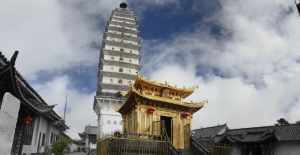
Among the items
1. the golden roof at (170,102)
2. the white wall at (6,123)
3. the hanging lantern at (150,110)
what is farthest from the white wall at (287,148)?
the white wall at (6,123)

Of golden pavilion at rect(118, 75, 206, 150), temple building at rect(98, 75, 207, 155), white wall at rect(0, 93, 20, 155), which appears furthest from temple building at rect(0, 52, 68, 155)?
golden pavilion at rect(118, 75, 206, 150)

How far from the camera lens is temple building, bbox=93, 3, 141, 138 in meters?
50.6

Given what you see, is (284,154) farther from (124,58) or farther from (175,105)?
(124,58)

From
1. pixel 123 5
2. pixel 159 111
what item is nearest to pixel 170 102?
pixel 159 111

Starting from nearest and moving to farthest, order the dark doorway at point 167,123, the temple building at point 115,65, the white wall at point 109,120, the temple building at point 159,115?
the temple building at point 159,115, the dark doorway at point 167,123, the white wall at point 109,120, the temple building at point 115,65

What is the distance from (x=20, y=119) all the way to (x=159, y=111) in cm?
938

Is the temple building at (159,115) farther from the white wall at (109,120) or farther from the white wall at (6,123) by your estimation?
the white wall at (109,120)

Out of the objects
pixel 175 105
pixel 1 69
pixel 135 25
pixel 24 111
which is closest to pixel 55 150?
pixel 24 111

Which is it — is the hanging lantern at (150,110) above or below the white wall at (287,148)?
above

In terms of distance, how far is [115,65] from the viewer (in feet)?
189

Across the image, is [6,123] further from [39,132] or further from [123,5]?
[123,5]

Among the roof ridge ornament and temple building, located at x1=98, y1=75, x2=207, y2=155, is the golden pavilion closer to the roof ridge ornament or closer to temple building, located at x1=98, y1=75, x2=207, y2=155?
temple building, located at x1=98, y1=75, x2=207, y2=155

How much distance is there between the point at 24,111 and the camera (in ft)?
48.4

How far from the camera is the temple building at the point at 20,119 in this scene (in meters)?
9.09
